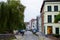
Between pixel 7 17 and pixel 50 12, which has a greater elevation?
pixel 50 12

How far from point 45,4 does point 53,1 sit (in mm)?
2609

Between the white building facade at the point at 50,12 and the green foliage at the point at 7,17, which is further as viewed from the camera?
the white building facade at the point at 50,12

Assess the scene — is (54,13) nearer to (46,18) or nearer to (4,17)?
(46,18)

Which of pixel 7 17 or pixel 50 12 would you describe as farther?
pixel 50 12

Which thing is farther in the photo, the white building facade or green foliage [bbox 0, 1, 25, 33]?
the white building facade

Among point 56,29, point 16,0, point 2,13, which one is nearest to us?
point 2,13

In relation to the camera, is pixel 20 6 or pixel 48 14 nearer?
pixel 20 6

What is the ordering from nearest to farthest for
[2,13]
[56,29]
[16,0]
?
[2,13] < [16,0] < [56,29]

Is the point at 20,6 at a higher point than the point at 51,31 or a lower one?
higher

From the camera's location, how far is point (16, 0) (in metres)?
69.9

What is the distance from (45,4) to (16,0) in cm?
1273

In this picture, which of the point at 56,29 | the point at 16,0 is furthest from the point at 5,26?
the point at 56,29

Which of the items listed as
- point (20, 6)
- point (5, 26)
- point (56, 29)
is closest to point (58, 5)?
point (56, 29)

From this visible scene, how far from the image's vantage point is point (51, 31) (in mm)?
79188
